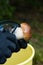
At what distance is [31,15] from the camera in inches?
159

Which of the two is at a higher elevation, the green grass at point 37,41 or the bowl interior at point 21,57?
the bowl interior at point 21,57

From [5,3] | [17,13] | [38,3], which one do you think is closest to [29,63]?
[5,3]

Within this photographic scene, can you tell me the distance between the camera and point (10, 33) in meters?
1.18

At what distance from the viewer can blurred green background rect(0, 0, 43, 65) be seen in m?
2.81

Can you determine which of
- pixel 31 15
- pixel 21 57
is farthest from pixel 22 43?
pixel 31 15

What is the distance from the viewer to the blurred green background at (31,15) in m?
2.81

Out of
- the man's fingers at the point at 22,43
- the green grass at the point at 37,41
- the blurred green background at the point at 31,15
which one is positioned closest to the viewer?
the man's fingers at the point at 22,43

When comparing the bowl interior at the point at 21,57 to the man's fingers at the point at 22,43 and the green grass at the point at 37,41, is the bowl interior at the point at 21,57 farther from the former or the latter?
the green grass at the point at 37,41

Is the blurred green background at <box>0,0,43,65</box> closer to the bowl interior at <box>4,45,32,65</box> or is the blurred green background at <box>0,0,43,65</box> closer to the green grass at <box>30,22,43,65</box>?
the green grass at <box>30,22,43,65</box>

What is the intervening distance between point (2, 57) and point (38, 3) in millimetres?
3445

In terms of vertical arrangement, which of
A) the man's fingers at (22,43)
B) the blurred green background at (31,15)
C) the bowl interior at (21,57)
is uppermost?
the man's fingers at (22,43)

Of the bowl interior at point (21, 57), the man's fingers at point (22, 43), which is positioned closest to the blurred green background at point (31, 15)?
the bowl interior at point (21, 57)

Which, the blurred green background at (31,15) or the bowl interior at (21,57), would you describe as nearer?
the bowl interior at (21,57)

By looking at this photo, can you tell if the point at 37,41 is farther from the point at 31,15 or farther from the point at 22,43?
the point at 22,43
